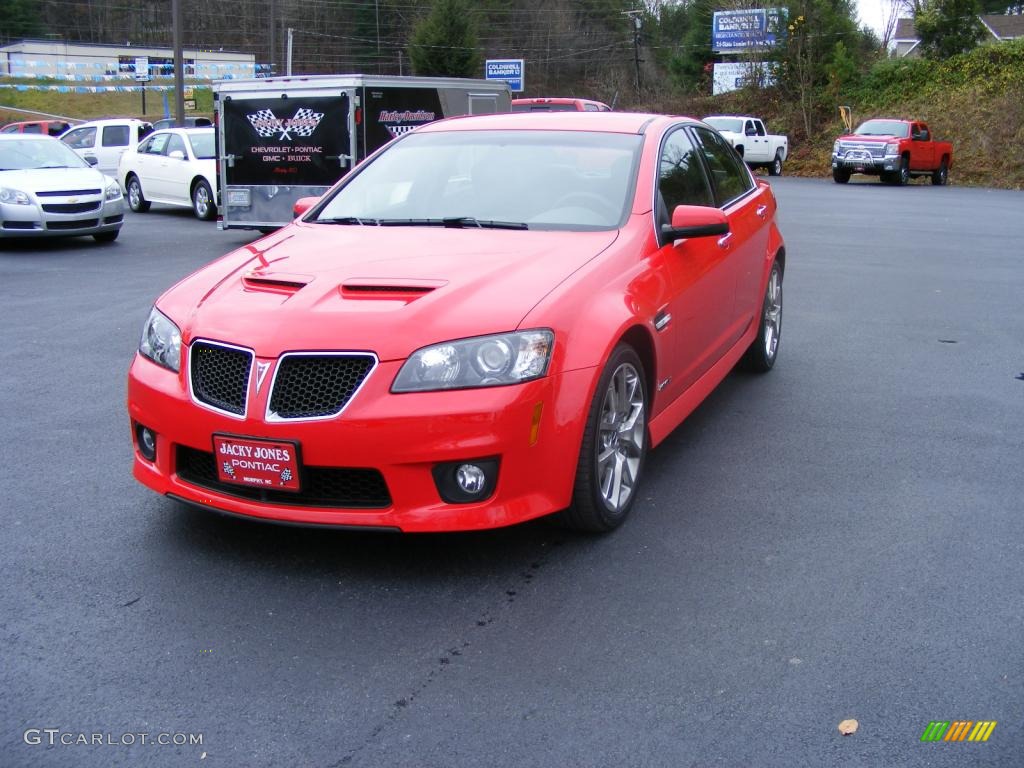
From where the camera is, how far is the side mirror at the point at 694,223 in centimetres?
489

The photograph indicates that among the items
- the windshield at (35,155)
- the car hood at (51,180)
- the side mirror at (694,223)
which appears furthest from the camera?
the windshield at (35,155)

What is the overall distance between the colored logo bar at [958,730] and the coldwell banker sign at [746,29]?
4545 cm

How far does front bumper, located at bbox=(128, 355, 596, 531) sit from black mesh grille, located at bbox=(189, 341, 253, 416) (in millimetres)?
56

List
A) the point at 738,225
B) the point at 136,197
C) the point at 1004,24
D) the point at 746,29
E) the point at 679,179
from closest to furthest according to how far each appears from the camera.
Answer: the point at 679,179, the point at 738,225, the point at 136,197, the point at 746,29, the point at 1004,24

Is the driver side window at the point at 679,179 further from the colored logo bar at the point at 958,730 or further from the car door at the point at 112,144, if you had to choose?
the car door at the point at 112,144

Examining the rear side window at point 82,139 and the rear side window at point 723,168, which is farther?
the rear side window at point 82,139

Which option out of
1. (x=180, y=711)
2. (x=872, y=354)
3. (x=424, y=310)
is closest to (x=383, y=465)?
(x=424, y=310)

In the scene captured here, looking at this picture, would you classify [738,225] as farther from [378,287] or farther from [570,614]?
[570,614]

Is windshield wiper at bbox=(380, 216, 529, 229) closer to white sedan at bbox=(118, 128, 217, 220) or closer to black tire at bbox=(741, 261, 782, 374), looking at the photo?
black tire at bbox=(741, 261, 782, 374)

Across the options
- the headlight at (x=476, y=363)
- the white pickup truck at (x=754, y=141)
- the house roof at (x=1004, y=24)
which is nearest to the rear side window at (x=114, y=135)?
the white pickup truck at (x=754, y=141)

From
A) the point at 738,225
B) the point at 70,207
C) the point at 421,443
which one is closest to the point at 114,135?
the point at 70,207

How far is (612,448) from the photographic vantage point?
4395 mm

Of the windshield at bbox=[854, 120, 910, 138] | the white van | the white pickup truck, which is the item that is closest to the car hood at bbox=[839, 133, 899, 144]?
the windshield at bbox=[854, 120, 910, 138]

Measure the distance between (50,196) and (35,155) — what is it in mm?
1511
